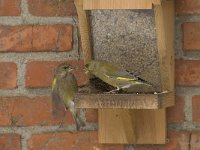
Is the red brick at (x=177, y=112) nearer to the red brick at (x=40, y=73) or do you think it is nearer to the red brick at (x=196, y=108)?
the red brick at (x=196, y=108)

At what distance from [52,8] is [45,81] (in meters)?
0.18

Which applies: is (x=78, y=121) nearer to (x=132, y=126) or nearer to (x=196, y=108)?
(x=132, y=126)

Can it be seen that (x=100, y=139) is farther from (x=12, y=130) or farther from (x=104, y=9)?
(x=104, y=9)

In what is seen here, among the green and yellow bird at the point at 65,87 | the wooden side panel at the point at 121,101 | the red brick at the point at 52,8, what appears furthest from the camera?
the red brick at the point at 52,8

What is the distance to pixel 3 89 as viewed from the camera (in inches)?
63.1

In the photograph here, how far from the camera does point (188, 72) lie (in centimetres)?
155

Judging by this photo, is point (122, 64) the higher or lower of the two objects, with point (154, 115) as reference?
higher

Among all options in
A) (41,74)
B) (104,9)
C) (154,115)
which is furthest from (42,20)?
(154,115)

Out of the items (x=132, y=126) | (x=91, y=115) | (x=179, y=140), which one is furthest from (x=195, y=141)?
(x=91, y=115)

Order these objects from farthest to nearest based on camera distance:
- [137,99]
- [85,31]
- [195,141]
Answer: [195,141] → [85,31] → [137,99]

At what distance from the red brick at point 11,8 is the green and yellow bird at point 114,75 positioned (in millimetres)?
254

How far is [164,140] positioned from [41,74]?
0.34 metres

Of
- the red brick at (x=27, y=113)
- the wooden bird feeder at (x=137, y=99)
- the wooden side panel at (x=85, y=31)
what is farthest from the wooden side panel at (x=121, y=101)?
the red brick at (x=27, y=113)

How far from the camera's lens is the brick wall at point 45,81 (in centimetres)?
156
